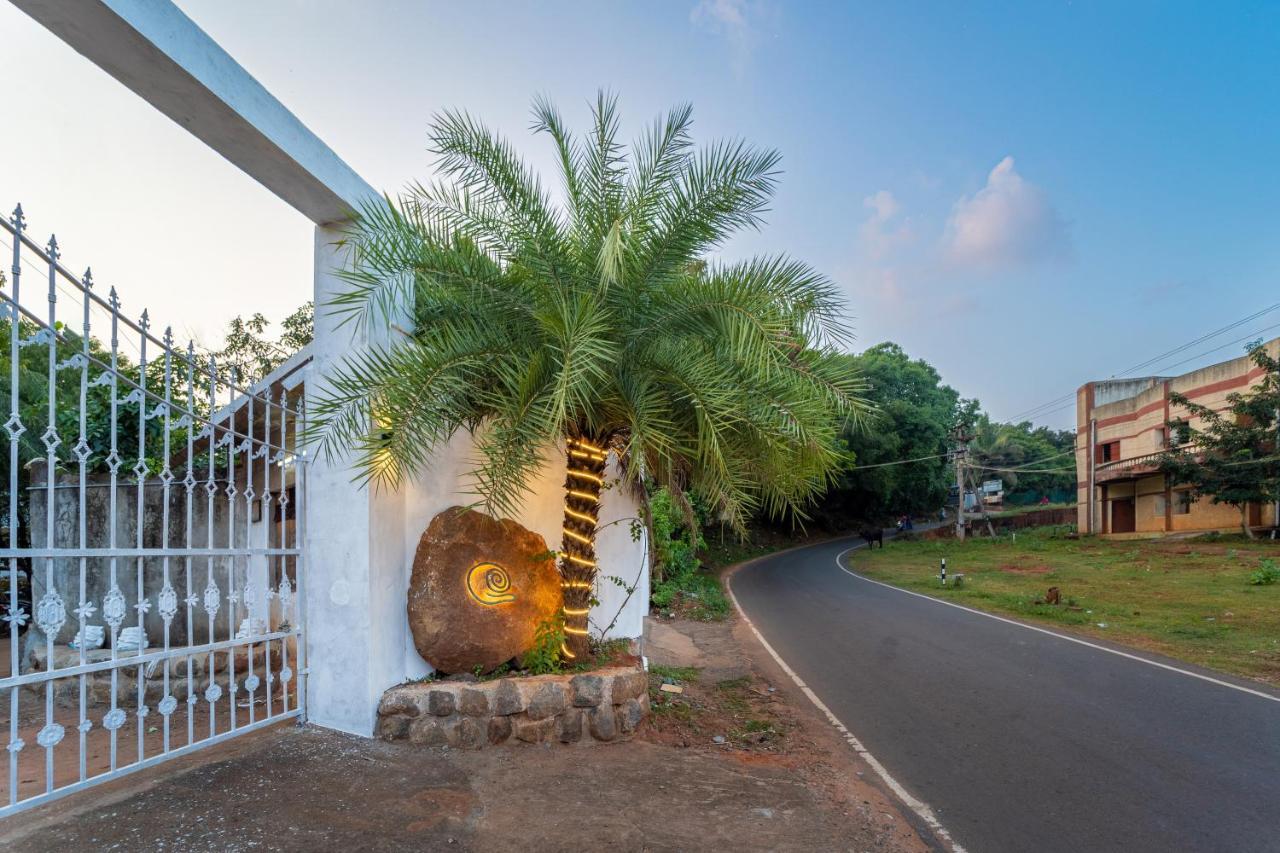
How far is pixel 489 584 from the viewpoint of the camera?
19.1ft

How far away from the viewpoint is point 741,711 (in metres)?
7.55

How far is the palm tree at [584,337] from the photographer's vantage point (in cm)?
507

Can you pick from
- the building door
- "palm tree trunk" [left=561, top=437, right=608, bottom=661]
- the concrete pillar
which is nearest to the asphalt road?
"palm tree trunk" [left=561, top=437, right=608, bottom=661]

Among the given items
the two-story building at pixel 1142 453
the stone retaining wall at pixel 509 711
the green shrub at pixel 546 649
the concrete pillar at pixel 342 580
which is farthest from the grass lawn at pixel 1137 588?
the concrete pillar at pixel 342 580

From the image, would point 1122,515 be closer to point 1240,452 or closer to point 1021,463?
point 1240,452

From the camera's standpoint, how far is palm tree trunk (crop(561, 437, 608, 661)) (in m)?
6.29

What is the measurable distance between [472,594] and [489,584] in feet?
0.54

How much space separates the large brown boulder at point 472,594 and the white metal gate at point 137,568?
35.1 inches

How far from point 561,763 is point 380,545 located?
204 cm

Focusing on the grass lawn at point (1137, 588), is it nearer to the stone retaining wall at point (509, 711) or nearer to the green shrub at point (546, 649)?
the stone retaining wall at point (509, 711)

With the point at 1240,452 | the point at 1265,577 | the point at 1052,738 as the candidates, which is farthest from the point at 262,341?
the point at 1240,452

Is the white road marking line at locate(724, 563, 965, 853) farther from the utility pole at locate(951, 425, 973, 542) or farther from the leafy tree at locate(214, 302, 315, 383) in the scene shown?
the utility pole at locate(951, 425, 973, 542)

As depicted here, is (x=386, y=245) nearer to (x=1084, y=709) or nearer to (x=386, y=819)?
(x=386, y=819)

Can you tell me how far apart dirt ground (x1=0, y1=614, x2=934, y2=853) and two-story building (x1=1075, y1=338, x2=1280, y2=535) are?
29.8 meters
